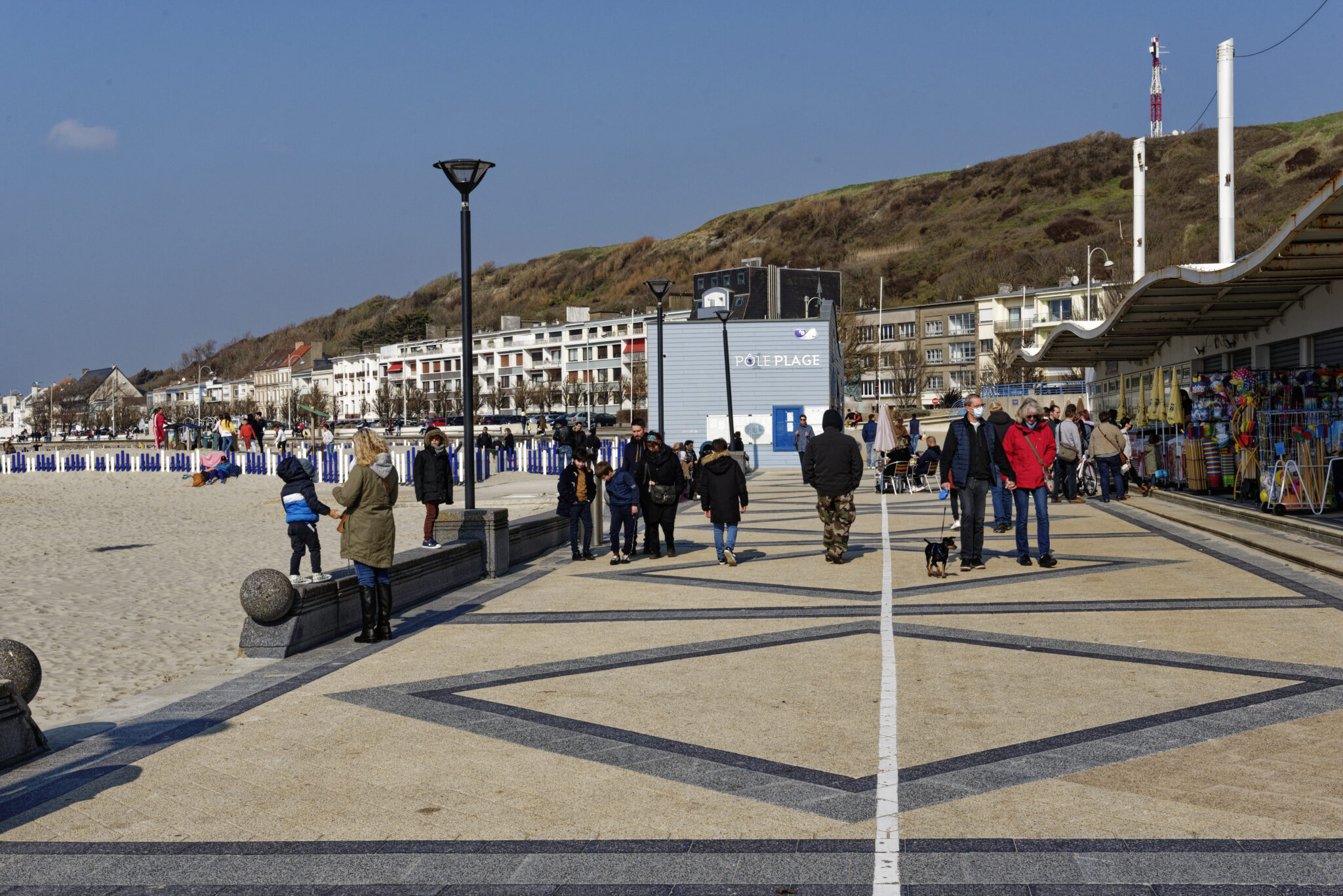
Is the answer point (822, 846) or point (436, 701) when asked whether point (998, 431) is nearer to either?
point (436, 701)

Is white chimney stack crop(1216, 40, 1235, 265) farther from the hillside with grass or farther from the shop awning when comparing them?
the hillside with grass

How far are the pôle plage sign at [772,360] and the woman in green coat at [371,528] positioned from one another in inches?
1429

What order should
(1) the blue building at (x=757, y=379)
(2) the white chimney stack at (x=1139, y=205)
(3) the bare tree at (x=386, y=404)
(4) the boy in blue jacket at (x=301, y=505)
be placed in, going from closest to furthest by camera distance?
(4) the boy in blue jacket at (x=301, y=505) → (2) the white chimney stack at (x=1139, y=205) → (1) the blue building at (x=757, y=379) → (3) the bare tree at (x=386, y=404)

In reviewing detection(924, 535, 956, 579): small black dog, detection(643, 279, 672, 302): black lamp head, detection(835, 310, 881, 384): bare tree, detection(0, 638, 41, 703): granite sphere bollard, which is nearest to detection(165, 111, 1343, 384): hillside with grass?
detection(835, 310, 881, 384): bare tree

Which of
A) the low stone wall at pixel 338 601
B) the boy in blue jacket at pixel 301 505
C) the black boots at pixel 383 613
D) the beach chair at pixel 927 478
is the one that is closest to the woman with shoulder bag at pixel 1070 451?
the beach chair at pixel 927 478

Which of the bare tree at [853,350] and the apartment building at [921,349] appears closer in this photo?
the bare tree at [853,350]

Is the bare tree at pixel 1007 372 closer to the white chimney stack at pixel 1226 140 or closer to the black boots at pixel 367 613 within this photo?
the white chimney stack at pixel 1226 140

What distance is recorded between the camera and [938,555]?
11414 millimetres

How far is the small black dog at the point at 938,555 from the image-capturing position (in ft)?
37.4

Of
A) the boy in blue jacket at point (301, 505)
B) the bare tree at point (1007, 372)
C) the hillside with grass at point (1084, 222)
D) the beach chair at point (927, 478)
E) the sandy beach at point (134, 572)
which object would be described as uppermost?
the hillside with grass at point (1084, 222)

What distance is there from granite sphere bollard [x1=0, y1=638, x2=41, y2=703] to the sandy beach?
0.85 metres

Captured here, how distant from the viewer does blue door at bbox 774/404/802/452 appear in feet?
145

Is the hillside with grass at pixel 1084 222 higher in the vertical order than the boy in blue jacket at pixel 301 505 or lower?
higher

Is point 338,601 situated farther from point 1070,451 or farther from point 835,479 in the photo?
point 1070,451
